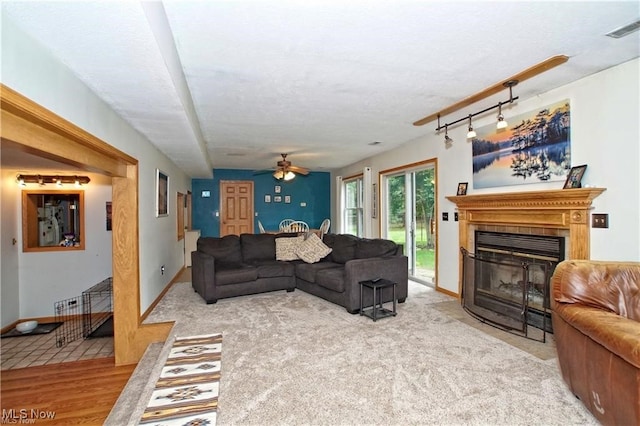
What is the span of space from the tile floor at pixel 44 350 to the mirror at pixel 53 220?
1380mm

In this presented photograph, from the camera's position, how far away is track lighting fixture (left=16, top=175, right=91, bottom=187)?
4.73 meters

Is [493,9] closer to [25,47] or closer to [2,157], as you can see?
[25,47]

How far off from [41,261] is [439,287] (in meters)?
6.11

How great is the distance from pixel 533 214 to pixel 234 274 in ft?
12.1

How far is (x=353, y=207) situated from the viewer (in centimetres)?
845

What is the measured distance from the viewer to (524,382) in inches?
89.8

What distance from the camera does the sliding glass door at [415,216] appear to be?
17.4ft

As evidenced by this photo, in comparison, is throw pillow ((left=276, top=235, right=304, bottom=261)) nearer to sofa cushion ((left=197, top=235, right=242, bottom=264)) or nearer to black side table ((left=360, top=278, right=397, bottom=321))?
sofa cushion ((left=197, top=235, right=242, bottom=264))

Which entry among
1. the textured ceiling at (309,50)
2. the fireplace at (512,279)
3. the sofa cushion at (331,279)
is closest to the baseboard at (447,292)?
the fireplace at (512,279)

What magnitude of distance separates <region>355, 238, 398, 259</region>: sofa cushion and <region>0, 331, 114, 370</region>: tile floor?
132 inches

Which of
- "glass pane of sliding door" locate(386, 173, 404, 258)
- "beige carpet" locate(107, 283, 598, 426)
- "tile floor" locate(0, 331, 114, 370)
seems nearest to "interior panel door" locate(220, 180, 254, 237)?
"glass pane of sliding door" locate(386, 173, 404, 258)

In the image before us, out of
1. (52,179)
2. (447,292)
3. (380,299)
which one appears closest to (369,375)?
(380,299)

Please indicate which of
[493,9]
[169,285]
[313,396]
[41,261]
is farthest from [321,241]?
[41,261]

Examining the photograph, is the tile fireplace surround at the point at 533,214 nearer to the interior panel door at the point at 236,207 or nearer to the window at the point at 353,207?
the window at the point at 353,207
